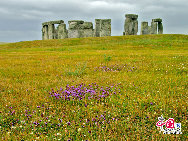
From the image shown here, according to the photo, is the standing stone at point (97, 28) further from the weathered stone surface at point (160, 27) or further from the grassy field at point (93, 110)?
the grassy field at point (93, 110)

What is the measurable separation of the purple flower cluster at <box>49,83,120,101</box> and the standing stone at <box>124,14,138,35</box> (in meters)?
43.2

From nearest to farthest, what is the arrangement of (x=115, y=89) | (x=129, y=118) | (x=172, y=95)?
(x=129, y=118) → (x=172, y=95) → (x=115, y=89)

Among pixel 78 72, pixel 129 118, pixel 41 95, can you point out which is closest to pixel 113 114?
pixel 129 118

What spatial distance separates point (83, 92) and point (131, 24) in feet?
145

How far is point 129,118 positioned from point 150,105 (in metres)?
0.89

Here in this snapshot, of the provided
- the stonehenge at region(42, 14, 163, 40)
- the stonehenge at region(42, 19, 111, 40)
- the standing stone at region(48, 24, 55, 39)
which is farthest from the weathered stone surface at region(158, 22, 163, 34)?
the standing stone at region(48, 24, 55, 39)

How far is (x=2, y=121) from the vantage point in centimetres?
407

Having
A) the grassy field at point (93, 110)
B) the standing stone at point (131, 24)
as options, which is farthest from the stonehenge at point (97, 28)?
the grassy field at point (93, 110)

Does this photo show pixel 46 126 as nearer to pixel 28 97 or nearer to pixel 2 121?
pixel 2 121

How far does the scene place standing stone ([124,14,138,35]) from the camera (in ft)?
151

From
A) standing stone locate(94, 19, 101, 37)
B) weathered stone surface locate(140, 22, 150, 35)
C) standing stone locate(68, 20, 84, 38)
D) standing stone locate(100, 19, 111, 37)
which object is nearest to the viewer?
standing stone locate(100, 19, 111, 37)

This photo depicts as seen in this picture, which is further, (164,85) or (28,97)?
(164,85)

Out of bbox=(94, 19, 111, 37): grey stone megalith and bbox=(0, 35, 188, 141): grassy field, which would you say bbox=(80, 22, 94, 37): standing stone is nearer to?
bbox=(94, 19, 111, 37): grey stone megalith

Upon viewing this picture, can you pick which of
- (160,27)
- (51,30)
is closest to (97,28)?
(51,30)
